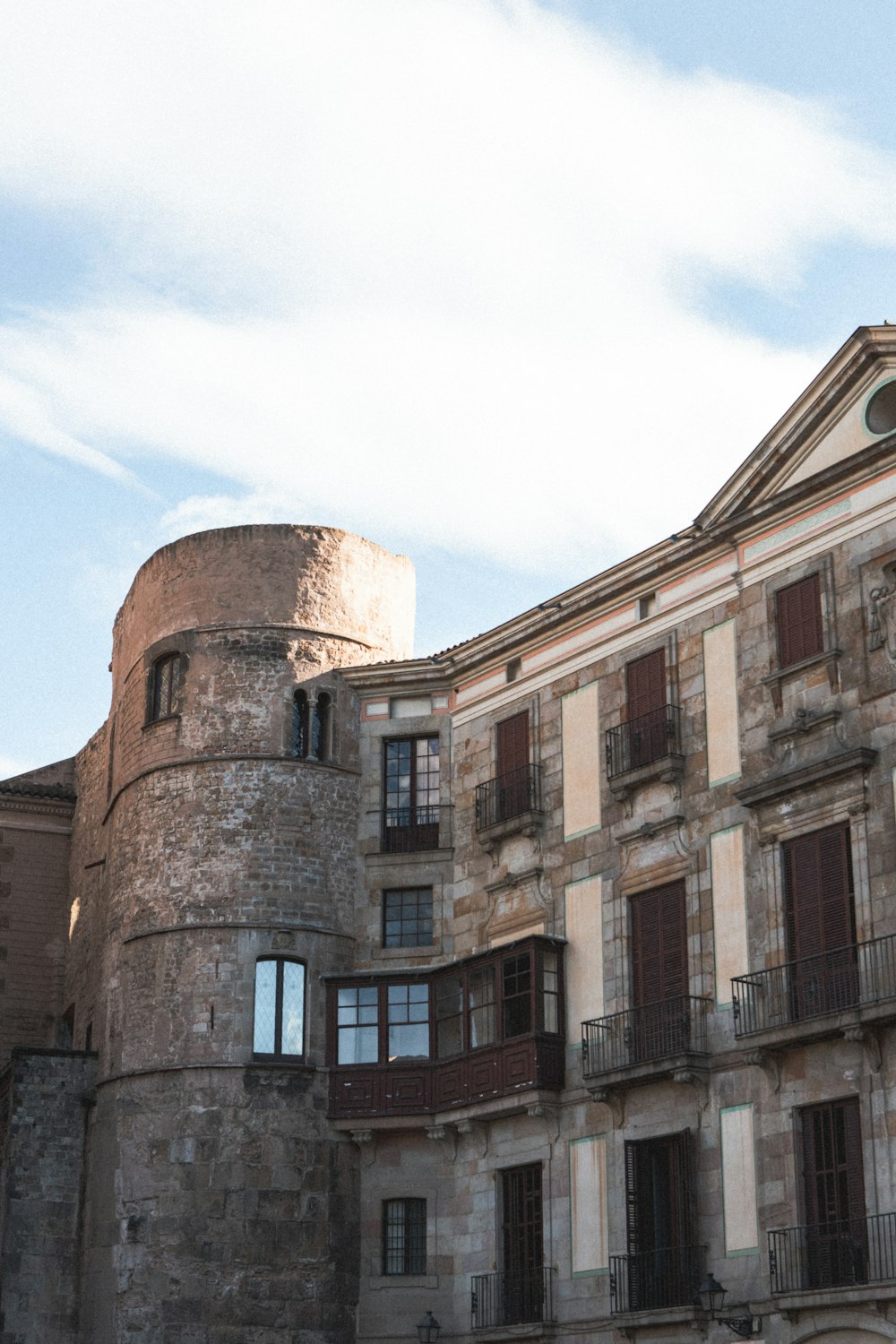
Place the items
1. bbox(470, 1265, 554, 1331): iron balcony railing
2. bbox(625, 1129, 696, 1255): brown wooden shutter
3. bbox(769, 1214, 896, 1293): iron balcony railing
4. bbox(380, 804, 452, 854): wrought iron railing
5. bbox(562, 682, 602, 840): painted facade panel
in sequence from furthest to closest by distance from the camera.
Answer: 1. bbox(380, 804, 452, 854): wrought iron railing
2. bbox(562, 682, 602, 840): painted facade panel
3. bbox(470, 1265, 554, 1331): iron balcony railing
4. bbox(625, 1129, 696, 1255): brown wooden shutter
5. bbox(769, 1214, 896, 1293): iron balcony railing

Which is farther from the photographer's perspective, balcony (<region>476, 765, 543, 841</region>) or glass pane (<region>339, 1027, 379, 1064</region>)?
glass pane (<region>339, 1027, 379, 1064</region>)

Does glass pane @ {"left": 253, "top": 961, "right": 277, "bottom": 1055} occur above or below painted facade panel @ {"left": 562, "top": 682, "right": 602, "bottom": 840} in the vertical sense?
below

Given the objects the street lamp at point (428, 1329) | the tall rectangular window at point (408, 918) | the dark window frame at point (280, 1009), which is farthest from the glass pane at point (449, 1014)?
the street lamp at point (428, 1329)

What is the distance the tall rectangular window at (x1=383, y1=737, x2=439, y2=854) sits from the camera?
3850 cm

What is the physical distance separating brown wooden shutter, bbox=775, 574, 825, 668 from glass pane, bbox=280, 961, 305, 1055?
36.5 feet

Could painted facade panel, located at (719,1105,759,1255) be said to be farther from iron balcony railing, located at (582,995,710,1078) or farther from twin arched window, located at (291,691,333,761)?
twin arched window, located at (291,691,333,761)

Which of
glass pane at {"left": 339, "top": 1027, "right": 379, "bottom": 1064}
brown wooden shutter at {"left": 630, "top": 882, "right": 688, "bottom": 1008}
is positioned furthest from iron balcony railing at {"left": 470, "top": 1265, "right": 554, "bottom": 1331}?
brown wooden shutter at {"left": 630, "top": 882, "right": 688, "bottom": 1008}

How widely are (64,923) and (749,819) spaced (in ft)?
65.7

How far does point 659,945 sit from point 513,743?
585 cm

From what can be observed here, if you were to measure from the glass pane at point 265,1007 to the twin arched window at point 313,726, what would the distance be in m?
4.22

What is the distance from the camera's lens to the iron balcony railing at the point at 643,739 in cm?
3359

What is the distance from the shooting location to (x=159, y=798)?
128 feet

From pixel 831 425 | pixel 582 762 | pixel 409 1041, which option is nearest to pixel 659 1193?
pixel 409 1041

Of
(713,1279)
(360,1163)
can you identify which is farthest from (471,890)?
(713,1279)
